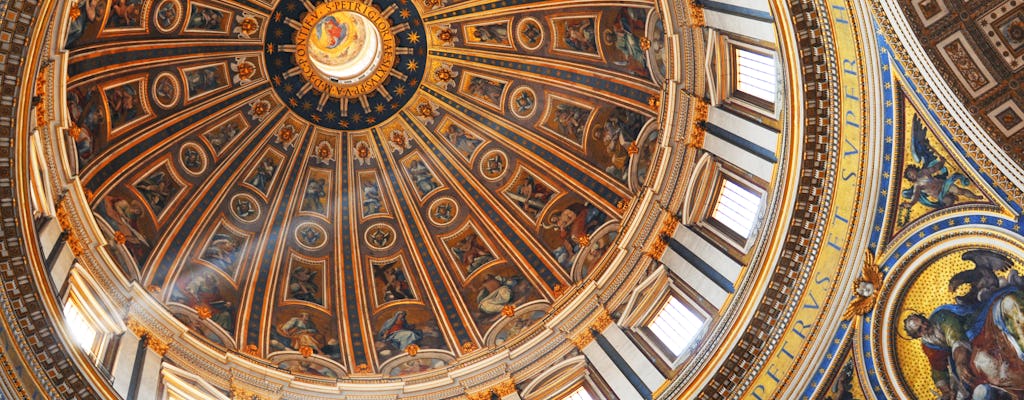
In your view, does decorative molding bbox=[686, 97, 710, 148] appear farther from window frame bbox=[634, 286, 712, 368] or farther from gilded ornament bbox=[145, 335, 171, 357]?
Result: gilded ornament bbox=[145, 335, 171, 357]

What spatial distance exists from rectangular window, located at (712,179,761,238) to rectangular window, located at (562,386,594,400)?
16.8ft

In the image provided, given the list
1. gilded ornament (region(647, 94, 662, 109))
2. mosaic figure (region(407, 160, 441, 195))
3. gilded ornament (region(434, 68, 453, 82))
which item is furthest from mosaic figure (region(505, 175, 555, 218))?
gilded ornament (region(647, 94, 662, 109))

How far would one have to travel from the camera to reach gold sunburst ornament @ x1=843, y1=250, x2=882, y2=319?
16.9 m

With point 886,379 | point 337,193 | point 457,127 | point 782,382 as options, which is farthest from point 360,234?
point 886,379

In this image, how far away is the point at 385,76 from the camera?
1206 inches

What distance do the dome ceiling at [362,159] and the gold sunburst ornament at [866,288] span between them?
8.67m

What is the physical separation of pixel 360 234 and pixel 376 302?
2712 millimetres

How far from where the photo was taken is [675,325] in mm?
21969

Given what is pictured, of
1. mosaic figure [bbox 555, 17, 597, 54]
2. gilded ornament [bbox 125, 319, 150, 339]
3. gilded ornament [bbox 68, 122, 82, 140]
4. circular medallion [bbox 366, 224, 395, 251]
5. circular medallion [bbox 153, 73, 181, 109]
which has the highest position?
circular medallion [bbox 153, 73, 181, 109]

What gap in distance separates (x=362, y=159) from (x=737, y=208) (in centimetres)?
1352

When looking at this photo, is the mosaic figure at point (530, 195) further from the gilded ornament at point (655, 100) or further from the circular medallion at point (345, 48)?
the circular medallion at point (345, 48)

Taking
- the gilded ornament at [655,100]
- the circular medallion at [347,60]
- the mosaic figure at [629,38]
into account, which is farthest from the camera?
the circular medallion at [347,60]

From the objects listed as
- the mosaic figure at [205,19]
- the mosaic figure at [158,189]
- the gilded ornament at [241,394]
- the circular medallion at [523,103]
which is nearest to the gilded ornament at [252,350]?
the gilded ornament at [241,394]

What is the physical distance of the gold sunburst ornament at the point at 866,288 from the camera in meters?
16.9
